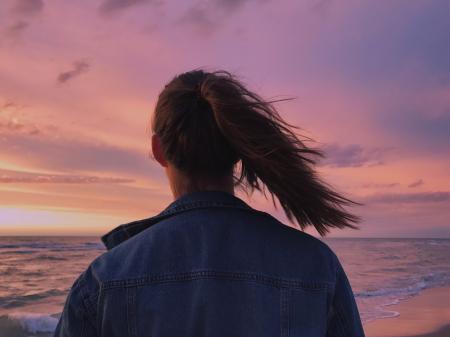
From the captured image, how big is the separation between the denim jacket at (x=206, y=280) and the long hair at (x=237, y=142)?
0.10 metres

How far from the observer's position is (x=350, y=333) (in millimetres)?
1705

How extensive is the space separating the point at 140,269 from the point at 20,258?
973 inches

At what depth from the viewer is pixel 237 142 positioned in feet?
5.08

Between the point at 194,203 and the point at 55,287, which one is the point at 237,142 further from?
the point at 55,287

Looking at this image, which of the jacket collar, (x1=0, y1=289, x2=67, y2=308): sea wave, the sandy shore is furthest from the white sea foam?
the jacket collar

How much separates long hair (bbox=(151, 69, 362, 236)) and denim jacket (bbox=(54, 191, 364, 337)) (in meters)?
0.10

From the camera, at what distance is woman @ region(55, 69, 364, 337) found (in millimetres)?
1470

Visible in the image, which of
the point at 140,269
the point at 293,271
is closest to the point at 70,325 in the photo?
the point at 140,269

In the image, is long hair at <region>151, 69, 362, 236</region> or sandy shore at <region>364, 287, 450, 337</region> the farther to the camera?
sandy shore at <region>364, 287, 450, 337</region>

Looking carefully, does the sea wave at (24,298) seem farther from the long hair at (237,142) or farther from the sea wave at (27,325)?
the long hair at (237,142)

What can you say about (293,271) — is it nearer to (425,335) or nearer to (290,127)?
(290,127)

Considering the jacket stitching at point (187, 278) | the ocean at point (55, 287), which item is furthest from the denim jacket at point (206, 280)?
the ocean at point (55, 287)

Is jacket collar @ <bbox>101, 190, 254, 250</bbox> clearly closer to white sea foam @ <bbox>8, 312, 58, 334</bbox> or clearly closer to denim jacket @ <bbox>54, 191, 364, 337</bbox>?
denim jacket @ <bbox>54, 191, 364, 337</bbox>

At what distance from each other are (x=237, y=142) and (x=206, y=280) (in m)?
0.40
